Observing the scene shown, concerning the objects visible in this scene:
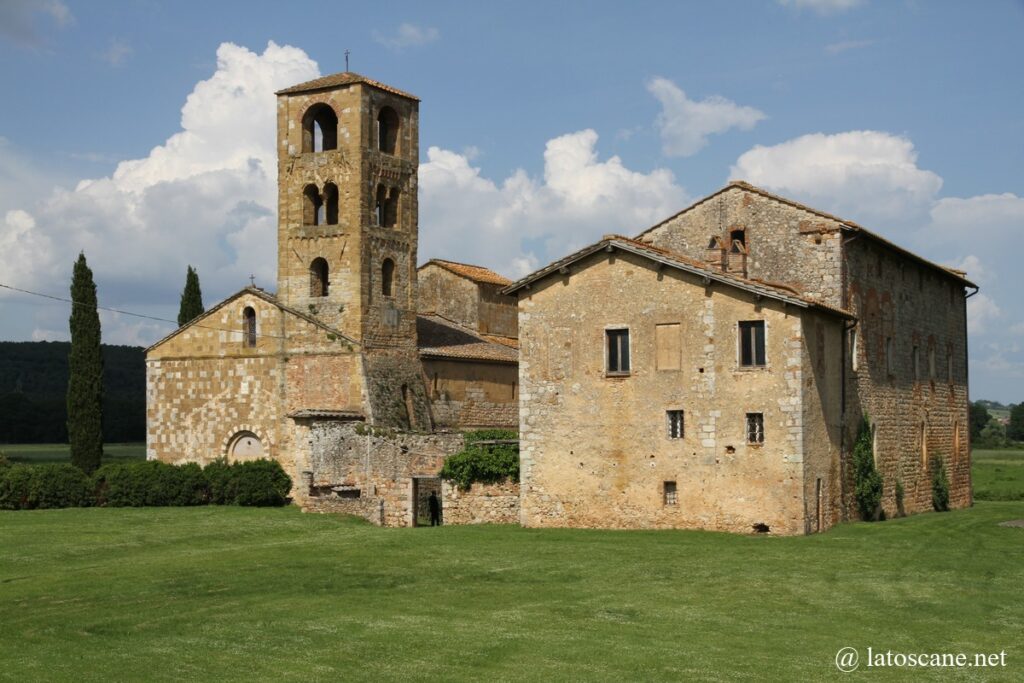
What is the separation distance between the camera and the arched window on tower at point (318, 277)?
47.0 metres

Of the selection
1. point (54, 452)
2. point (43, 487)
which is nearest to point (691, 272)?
point (43, 487)

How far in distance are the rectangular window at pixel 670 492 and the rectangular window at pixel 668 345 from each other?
2.91 meters

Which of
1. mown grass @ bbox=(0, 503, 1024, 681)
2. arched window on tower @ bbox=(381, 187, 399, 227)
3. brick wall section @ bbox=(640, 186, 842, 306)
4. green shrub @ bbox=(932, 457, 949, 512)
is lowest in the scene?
mown grass @ bbox=(0, 503, 1024, 681)

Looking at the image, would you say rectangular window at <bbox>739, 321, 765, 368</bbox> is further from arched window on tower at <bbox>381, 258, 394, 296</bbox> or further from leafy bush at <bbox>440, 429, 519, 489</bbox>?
arched window on tower at <bbox>381, 258, 394, 296</bbox>

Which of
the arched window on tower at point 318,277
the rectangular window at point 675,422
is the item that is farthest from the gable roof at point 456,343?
the rectangular window at point 675,422

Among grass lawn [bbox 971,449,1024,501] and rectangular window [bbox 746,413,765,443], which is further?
grass lawn [bbox 971,449,1024,501]

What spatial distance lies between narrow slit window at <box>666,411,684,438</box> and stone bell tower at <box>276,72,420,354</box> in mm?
15985

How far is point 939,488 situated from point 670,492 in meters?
13.6

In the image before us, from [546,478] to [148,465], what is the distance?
1592cm

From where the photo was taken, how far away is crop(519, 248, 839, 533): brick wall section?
31203 mm

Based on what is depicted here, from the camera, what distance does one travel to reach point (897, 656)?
17.3 metres

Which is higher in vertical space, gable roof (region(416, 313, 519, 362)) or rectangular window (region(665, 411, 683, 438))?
gable roof (region(416, 313, 519, 362))

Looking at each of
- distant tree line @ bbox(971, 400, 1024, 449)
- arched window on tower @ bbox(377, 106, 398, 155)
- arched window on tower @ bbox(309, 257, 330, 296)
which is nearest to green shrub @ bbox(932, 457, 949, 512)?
arched window on tower @ bbox(309, 257, 330, 296)

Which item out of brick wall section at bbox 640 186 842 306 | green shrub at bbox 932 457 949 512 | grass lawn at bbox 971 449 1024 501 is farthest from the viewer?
grass lawn at bbox 971 449 1024 501
